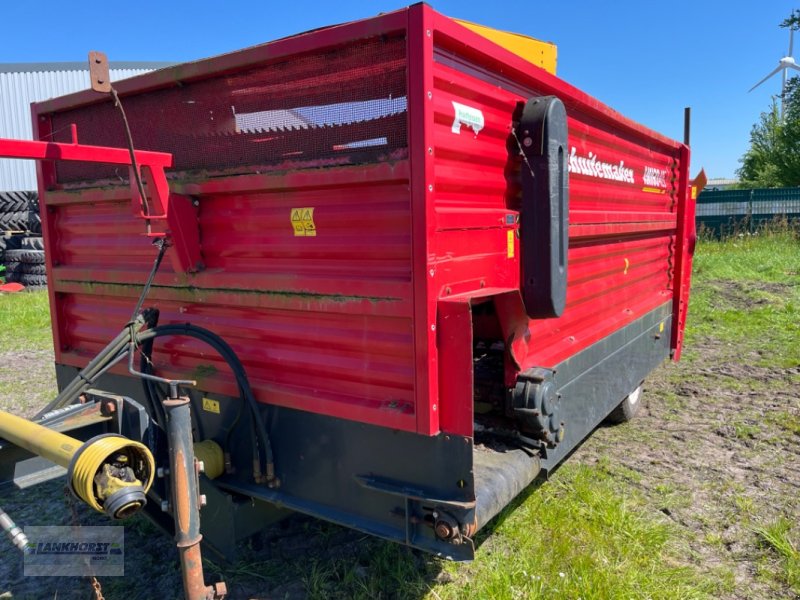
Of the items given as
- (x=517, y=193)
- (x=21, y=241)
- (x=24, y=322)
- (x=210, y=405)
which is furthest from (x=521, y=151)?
(x=21, y=241)

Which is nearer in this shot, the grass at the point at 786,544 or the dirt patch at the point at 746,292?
the grass at the point at 786,544

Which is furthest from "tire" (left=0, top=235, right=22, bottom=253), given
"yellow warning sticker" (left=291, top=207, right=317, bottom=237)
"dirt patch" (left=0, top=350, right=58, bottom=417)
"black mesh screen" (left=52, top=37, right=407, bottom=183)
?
"yellow warning sticker" (left=291, top=207, right=317, bottom=237)

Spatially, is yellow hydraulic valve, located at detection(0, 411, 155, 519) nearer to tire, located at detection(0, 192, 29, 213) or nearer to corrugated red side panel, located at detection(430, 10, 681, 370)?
corrugated red side panel, located at detection(430, 10, 681, 370)

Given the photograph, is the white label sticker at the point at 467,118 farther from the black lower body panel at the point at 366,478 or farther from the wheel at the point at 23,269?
the wheel at the point at 23,269

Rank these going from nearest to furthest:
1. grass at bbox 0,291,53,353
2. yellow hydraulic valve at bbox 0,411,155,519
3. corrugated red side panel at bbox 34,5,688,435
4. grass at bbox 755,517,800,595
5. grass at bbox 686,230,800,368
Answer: yellow hydraulic valve at bbox 0,411,155,519, corrugated red side panel at bbox 34,5,688,435, grass at bbox 755,517,800,595, grass at bbox 686,230,800,368, grass at bbox 0,291,53,353

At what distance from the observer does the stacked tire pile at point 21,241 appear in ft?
41.8

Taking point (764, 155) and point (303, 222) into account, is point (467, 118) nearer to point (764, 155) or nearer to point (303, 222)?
point (303, 222)

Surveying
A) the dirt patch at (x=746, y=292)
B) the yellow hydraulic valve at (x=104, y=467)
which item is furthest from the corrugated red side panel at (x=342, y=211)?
the dirt patch at (x=746, y=292)

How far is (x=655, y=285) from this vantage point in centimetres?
492

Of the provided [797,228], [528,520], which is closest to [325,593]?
[528,520]

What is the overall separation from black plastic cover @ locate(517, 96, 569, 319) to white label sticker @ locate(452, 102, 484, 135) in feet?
0.96

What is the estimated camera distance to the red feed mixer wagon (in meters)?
2.17

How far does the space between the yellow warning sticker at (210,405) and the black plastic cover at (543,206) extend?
1.42m

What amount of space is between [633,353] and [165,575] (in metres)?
3.14
